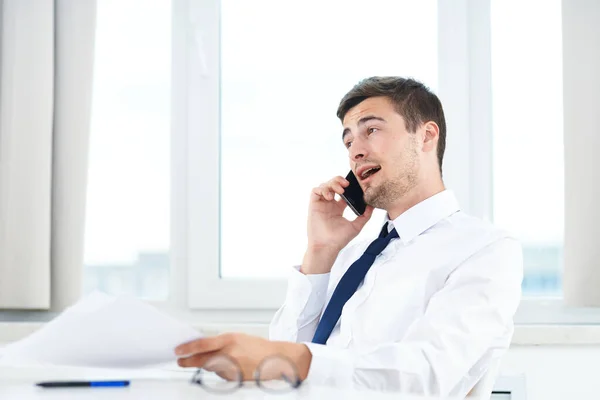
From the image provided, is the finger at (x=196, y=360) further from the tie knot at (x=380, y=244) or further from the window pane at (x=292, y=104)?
the window pane at (x=292, y=104)

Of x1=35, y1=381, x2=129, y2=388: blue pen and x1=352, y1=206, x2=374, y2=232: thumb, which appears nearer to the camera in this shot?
x1=35, y1=381, x2=129, y2=388: blue pen

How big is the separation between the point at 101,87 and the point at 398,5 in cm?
109

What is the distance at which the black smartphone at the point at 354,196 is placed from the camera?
177 centimetres

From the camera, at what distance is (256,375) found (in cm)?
87

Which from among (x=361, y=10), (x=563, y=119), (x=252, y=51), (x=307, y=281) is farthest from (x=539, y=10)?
(x=307, y=281)

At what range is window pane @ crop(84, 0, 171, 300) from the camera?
2.33 metres

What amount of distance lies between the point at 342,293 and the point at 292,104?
0.94 metres

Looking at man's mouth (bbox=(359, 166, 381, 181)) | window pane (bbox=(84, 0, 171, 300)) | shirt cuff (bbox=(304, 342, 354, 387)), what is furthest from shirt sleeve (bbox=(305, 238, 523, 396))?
window pane (bbox=(84, 0, 171, 300))

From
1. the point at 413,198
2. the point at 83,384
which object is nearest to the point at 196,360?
the point at 83,384

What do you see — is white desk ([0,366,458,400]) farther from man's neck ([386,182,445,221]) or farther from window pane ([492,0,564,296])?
window pane ([492,0,564,296])

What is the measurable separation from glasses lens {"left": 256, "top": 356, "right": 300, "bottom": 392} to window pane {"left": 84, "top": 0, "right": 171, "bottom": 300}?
1.46 meters

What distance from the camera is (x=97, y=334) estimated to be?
811 millimetres

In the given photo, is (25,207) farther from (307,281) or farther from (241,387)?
(241,387)

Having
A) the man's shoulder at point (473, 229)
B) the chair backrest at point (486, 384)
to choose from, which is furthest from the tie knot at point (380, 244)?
the chair backrest at point (486, 384)
